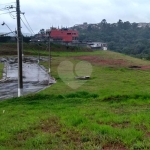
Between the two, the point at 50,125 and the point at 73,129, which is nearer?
the point at 73,129

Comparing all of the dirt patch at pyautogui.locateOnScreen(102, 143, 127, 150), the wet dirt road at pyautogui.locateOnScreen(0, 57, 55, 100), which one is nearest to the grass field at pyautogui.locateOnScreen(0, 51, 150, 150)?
the dirt patch at pyautogui.locateOnScreen(102, 143, 127, 150)

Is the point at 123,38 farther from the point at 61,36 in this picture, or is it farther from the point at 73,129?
the point at 73,129

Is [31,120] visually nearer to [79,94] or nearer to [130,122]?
[130,122]

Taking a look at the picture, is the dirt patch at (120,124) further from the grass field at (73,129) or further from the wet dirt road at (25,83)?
the wet dirt road at (25,83)

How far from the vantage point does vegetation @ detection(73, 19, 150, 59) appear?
278ft

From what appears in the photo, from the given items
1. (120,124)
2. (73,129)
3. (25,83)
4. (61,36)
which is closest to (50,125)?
(73,129)

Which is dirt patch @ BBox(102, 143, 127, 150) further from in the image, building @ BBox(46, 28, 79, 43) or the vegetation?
building @ BBox(46, 28, 79, 43)

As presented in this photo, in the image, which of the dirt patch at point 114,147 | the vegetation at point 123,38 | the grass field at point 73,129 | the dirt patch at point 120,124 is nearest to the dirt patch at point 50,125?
the grass field at point 73,129

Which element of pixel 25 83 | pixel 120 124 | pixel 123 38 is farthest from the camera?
pixel 123 38

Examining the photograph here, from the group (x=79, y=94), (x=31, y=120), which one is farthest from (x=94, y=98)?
(x=31, y=120)

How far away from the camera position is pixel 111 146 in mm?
6609

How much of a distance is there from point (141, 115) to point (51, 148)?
405 centimetres

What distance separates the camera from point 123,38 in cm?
11169

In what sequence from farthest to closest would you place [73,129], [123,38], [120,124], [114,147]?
[123,38] → [120,124] → [73,129] → [114,147]
